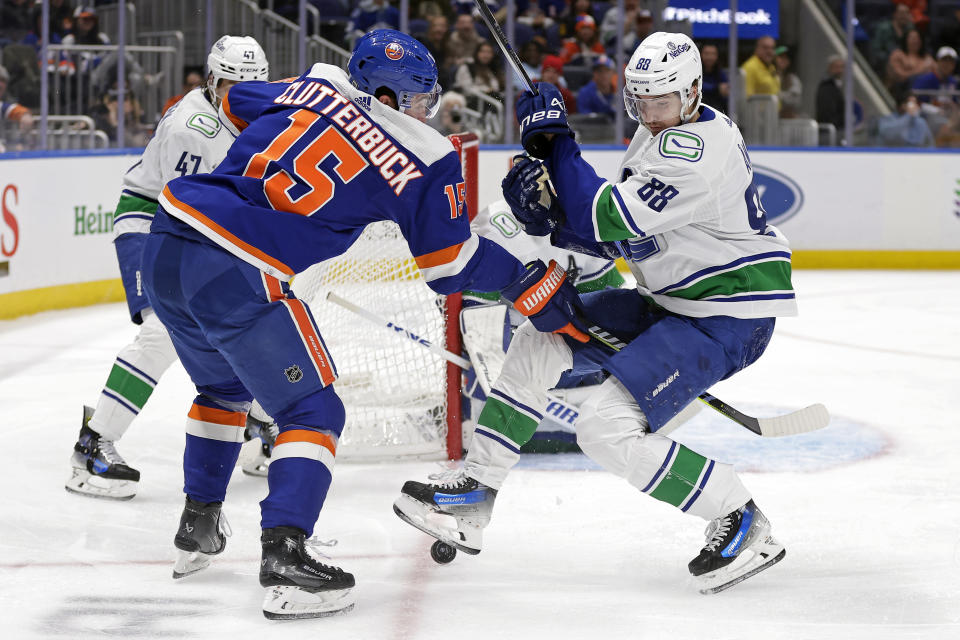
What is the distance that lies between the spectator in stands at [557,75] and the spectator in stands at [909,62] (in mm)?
2244

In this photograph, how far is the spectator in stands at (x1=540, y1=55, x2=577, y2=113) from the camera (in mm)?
8531

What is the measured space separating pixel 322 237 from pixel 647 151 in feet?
2.26

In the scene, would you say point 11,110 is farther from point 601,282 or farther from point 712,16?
point 712,16

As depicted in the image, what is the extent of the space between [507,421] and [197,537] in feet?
2.22

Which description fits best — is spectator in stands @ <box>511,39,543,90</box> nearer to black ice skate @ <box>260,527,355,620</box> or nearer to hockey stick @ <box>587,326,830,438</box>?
hockey stick @ <box>587,326,830,438</box>

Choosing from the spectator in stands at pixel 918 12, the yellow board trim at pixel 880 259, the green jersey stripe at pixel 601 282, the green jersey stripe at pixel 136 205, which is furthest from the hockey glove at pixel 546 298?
the spectator in stands at pixel 918 12

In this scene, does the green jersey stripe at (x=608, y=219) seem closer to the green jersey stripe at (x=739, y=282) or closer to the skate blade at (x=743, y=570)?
the green jersey stripe at (x=739, y=282)

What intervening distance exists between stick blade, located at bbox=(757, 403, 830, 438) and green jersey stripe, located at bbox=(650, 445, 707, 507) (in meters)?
0.29

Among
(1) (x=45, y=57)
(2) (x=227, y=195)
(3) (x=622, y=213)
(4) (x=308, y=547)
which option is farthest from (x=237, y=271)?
(1) (x=45, y=57)

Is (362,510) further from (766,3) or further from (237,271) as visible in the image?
(766,3)

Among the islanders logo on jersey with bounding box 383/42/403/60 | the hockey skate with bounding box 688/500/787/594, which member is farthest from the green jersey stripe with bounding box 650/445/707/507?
the islanders logo on jersey with bounding box 383/42/403/60

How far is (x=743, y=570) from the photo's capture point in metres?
2.51

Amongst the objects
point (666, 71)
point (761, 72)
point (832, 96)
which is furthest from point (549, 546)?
point (832, 96)

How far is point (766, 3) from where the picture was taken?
28.8ft
